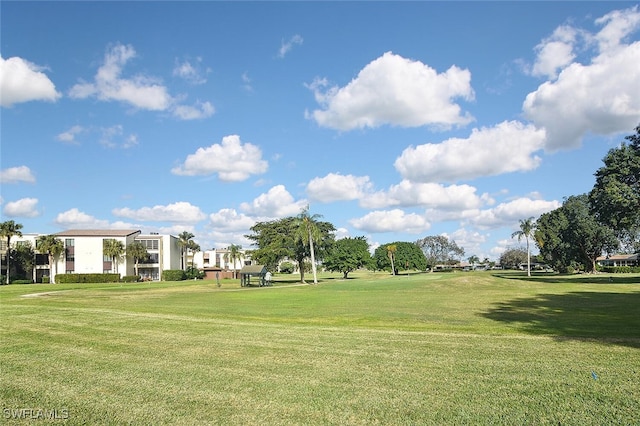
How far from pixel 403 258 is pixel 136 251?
7095 centimetres

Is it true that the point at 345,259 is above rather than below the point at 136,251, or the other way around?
below

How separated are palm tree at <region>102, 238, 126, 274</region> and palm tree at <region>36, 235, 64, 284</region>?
825cm

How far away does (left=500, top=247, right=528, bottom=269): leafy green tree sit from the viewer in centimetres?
18050

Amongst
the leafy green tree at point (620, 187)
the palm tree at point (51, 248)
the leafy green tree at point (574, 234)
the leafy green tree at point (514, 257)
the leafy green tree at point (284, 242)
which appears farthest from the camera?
the leafy green tree at point (514, 257)

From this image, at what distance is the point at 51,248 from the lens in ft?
304

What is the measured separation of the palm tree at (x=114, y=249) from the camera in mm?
97000

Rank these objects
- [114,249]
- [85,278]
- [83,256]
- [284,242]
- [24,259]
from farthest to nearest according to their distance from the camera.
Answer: [83,256] < [114,249] < [24,259] < [85,278] < [284,242]

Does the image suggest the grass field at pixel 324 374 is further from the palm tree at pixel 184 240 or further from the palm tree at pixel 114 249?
the palm tree at pixel 184 240

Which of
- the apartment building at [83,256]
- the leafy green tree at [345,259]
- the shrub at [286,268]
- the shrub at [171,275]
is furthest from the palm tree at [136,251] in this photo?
the shrub at [286,268]

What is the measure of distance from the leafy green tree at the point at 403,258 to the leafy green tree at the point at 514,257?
65.8 metres

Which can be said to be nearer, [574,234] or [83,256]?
[574,234]

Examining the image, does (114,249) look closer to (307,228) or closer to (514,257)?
(307,228)

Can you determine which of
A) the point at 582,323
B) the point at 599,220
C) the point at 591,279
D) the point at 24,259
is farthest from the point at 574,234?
the point at 24,259

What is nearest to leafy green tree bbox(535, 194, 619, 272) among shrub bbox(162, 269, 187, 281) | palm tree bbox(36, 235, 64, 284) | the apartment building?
shrub bbox(162, 269, 187, 281)
